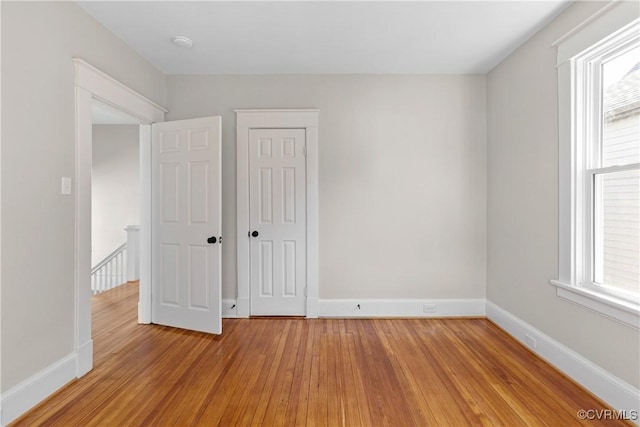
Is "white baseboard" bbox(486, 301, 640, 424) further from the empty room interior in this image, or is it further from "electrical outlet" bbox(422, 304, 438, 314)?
"electrical outlet" bbox(422, 304, 438, 314)

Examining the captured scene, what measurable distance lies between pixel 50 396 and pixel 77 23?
2591 mm

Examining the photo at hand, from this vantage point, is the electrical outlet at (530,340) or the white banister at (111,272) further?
the white banister at (111,272)

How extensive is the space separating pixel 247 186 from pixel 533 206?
278cm

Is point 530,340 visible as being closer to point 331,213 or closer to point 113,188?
point 331,213

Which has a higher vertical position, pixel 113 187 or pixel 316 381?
pixel 113 187

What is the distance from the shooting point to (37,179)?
6.53ft

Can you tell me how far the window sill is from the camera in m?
1.83

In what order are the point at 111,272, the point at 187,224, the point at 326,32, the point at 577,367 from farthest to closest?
1. the point at 111,272
2. the point at 187,224
3. the point at 326,32
4. the point at 577,367

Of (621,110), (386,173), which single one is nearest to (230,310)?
(386,173)

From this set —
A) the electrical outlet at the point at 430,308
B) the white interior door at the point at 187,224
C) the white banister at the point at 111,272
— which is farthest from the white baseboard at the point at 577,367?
the white banister at the point at 111,272

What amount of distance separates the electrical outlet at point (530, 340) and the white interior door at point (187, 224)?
2.79 meters

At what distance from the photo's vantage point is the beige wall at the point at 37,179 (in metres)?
1.82

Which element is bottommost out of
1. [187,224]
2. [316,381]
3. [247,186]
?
[316,381]

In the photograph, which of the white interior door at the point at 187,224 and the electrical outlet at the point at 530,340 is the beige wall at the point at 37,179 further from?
the electrical outlet at the point at 530,340
